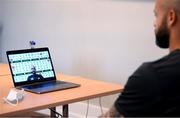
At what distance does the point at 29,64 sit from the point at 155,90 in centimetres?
154

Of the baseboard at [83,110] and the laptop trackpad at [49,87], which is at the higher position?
the laptop trackpad at [49,87]

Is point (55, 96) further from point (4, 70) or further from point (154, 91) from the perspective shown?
point (154, 91)

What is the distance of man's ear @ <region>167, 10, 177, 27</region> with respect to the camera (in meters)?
1.26

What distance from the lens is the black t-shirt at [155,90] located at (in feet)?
3.72

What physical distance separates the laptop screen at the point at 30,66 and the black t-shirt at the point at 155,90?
1.41m

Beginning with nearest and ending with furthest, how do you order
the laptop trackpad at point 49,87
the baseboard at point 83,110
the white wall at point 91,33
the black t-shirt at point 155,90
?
the black t-shirt at point 155,90 < the laptop trackpad at point 49,87 < the white wall at point 91,33 < the baseboard at point 83,110

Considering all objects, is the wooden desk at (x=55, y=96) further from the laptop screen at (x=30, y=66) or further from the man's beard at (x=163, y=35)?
the man's beard at (x=163, y=35)

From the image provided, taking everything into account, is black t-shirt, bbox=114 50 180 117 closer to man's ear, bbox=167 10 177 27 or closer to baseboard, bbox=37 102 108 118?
man's ear, bbox=167 10 177 27

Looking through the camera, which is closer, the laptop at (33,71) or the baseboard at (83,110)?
the laptop at (33,71)

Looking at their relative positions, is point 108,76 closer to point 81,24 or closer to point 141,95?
point 81,24

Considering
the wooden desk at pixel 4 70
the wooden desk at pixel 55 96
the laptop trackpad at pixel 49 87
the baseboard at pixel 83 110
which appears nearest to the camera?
the wooden desk at pixel 55 96

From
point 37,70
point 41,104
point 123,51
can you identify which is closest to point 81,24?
point 123,51

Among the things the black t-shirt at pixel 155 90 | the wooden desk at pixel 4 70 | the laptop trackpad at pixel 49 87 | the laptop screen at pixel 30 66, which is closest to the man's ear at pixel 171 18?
the black t-shirt at pixel 155 90

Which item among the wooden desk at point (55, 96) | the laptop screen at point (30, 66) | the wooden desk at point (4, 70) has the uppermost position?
the laptop screen at point (30, 66)
